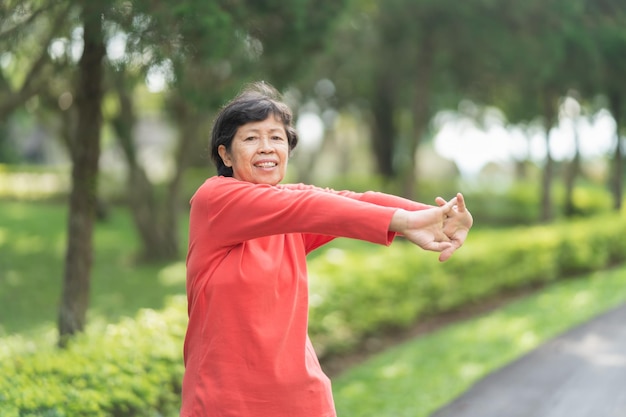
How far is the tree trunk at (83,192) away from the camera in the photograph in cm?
710

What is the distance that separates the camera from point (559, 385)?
6.75 meters

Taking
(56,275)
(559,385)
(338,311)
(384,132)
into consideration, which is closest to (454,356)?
(338,311)

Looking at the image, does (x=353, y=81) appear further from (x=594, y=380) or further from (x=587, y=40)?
(x=594, y=380)

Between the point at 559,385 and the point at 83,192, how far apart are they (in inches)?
168

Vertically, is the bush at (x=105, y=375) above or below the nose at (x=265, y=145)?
below

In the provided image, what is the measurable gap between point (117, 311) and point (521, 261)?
6.16m

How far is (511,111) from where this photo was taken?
23719 millimetres

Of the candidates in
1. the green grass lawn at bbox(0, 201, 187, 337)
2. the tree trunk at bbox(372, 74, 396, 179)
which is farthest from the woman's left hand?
the tree trunk at bbox(372, 74, 396, 179)

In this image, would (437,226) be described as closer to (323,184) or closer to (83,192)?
(83,192)

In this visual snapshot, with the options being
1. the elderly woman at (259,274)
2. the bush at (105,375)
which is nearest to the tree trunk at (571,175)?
the bush at (105,375)

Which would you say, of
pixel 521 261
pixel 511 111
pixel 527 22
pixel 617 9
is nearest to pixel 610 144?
pixel 511 111

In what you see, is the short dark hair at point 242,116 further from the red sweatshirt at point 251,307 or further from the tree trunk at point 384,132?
the tree trunk at point 384,132

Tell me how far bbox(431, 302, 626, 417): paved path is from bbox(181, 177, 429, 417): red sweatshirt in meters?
3.90

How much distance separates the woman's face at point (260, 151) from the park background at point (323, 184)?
75.8 inches
